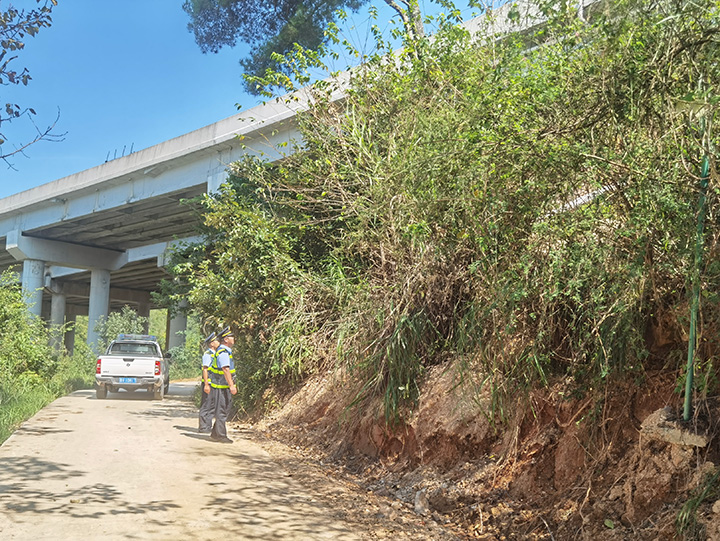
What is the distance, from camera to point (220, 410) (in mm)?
10594

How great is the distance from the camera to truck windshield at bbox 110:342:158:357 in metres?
19.4

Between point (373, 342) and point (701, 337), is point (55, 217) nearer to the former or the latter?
point (373, 342)

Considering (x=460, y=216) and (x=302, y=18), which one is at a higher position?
(x=302, y=18)

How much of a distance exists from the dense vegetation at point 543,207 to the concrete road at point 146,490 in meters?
1.85

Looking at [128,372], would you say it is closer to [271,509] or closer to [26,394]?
[26,394]

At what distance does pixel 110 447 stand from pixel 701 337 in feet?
25.7

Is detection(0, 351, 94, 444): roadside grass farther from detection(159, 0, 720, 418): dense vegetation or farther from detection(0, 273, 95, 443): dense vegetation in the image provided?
detection(159, 0, 720, 418): dense vegetation

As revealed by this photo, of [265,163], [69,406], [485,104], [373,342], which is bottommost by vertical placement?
[69,406]

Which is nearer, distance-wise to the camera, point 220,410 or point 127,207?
point 220,410

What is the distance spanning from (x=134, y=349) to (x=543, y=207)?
16.2 m

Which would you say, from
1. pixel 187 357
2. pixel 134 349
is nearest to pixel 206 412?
pixel 134 349

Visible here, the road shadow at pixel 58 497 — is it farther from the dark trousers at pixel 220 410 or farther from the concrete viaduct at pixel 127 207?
the concrete viaduct at pixel 127 207

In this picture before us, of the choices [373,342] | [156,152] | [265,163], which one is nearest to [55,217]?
[156,152]

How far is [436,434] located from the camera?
7113 millimetres
